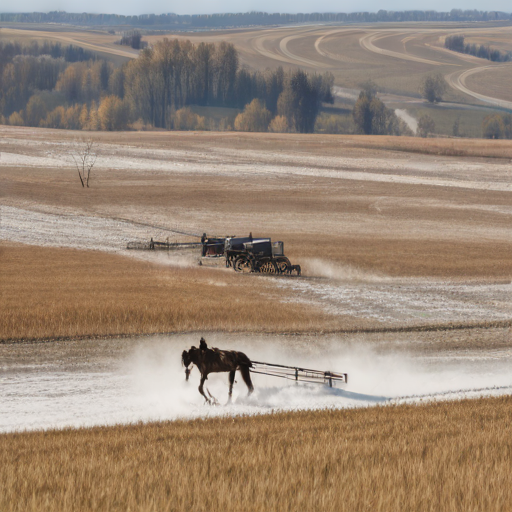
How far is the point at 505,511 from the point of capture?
638cm

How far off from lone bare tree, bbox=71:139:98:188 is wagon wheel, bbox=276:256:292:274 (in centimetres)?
4084

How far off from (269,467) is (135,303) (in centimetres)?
1896

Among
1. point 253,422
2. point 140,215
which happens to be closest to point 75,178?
point 140,215

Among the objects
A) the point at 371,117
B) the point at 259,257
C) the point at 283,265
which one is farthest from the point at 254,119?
the point at 283,265

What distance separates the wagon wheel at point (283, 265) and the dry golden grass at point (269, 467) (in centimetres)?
2364

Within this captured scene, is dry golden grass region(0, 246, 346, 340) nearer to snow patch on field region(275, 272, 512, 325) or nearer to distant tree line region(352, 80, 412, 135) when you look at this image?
snow patch on field region(275, 272, 512, 325)

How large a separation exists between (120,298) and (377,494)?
2181 centimetres

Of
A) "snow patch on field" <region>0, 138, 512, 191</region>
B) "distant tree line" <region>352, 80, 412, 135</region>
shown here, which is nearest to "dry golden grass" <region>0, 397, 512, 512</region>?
"snow patch on field" <region>0, 138, 512, 191</region>

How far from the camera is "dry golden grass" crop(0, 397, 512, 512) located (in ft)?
21.7

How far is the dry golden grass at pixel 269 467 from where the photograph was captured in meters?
6.62

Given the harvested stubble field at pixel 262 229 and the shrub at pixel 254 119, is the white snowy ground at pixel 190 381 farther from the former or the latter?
the shrub at pixel 254 119

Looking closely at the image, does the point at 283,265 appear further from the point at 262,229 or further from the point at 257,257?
the point at 262,229

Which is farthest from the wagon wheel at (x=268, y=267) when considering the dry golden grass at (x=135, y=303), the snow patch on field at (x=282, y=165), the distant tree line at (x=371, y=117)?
the distant tree line at (x=371, y=117)

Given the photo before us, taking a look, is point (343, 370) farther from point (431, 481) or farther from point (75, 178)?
point (75, 178)
